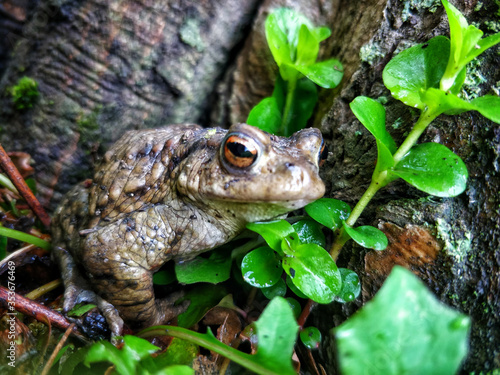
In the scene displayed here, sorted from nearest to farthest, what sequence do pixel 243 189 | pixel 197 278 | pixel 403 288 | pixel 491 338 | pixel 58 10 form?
pixel 403 288, pixel 491 338, pixel 243 189, pixel 197 278, pixel 58 10

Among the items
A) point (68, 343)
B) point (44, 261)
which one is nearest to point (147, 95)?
point (44, 261)

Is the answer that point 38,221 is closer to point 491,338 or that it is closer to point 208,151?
point 208,151

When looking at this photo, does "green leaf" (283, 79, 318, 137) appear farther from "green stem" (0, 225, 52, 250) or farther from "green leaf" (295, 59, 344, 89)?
"green stem" (0, 225, 52, 250)

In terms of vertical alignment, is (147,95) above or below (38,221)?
above

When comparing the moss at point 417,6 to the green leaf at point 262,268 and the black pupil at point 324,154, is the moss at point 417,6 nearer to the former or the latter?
the black pupil at point 324,154

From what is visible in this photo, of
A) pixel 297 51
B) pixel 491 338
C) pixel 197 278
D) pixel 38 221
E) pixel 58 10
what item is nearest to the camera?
pixel 491 338

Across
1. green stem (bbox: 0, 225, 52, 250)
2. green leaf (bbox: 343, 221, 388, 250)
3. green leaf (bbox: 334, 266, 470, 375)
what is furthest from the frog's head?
green stem (bbox: 0, 225, 52, 250)

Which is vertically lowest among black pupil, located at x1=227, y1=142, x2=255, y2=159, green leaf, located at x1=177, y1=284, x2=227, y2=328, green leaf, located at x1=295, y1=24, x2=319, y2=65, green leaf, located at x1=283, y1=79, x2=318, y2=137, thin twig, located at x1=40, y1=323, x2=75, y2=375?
thin twig, located at x1=40, y1=323, x2=75, y2=375
